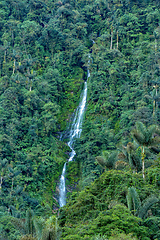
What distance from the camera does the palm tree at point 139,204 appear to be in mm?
11898

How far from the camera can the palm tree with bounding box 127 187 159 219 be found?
11.9 metres

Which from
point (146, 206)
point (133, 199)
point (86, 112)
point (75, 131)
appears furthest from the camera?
point (86, 112)

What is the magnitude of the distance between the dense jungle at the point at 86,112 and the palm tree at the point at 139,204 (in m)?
0.04

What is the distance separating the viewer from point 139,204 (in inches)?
489

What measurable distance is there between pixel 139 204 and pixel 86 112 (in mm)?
25611

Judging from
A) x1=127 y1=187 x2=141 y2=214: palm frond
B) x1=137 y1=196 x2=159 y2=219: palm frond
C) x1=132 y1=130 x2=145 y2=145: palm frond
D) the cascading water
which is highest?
the cascading water

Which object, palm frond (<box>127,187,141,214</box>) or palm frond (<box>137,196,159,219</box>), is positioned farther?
palm frond (<box>127,187,141,214</box>)

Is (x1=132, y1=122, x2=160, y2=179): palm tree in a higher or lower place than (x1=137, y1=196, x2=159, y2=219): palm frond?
higher

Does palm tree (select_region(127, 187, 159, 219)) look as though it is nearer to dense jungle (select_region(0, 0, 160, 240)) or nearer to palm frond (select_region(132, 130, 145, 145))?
dense jungle (select_region(0, 0, 160, 240))

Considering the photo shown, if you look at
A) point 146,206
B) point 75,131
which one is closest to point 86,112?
point 75,131

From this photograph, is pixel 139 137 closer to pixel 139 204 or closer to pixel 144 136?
pixel 144 136

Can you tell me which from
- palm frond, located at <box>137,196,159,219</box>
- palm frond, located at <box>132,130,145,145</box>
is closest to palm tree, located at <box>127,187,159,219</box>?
palm frond, located at <box>137,196,159,219</box>

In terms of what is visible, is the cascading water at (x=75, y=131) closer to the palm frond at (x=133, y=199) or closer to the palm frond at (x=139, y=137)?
the palm frond at (x=139, y=137)

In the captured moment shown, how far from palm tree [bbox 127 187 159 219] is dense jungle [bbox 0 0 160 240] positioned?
1.7 inches
